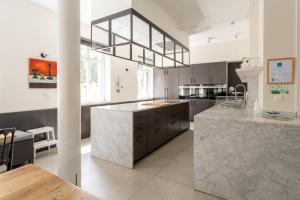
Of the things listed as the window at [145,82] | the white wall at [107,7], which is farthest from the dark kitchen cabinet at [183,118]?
the white wall at [107,7]

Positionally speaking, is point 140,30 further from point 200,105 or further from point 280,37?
point 200,105

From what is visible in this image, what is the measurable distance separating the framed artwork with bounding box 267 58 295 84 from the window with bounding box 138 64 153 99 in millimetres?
5403

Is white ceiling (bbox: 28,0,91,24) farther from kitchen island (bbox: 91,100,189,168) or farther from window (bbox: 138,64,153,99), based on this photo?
window (bbox: 138,64,153,99)

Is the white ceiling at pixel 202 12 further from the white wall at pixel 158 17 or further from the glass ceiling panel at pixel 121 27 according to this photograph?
the glass ceiling panel at pixel 121 27

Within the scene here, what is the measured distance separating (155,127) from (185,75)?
3.94m

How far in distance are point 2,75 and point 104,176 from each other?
2.58 meters

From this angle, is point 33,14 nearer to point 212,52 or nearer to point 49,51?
point 49,51

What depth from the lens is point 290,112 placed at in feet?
6.39

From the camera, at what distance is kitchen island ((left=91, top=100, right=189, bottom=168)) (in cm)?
261

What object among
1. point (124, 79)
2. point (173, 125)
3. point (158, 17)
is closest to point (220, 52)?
point (124, 79)

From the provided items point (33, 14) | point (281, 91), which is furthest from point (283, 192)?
point (33, 14)

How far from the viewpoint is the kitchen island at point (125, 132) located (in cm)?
261

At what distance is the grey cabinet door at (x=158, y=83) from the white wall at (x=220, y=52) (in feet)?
4.81

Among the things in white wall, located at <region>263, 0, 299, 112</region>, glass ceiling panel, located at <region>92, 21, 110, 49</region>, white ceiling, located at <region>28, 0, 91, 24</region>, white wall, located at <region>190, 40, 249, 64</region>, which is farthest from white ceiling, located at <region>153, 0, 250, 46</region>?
white wall, located at <region>190, 40, 249, 64</region>
